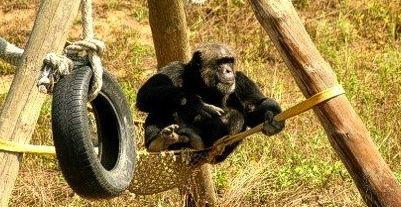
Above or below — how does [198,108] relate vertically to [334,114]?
above

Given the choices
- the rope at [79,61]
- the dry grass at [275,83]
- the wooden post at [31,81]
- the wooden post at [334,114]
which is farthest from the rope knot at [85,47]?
the dry grass at [275,83]

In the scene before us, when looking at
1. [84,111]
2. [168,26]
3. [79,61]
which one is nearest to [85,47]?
[79,61]

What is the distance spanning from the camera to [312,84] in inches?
154

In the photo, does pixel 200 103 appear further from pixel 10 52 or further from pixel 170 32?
pixel 10 52

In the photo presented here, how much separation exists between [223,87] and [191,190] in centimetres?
76

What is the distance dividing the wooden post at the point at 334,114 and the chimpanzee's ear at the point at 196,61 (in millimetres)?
1698

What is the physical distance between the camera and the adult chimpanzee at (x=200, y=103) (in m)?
5.15

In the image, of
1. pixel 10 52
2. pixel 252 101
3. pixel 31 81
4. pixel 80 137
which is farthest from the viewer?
pixel 252 101

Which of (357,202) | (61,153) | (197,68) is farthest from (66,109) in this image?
(357,202)

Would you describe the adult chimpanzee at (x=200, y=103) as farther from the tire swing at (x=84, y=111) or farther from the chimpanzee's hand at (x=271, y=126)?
the tire swing at (x=84, y=111)

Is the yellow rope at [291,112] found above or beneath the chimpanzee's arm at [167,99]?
beneath

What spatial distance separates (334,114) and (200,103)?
173 centimetres

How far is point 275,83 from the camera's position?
8148 millimetres

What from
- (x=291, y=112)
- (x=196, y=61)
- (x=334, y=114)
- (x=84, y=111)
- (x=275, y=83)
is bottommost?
(x=334, y=114)
